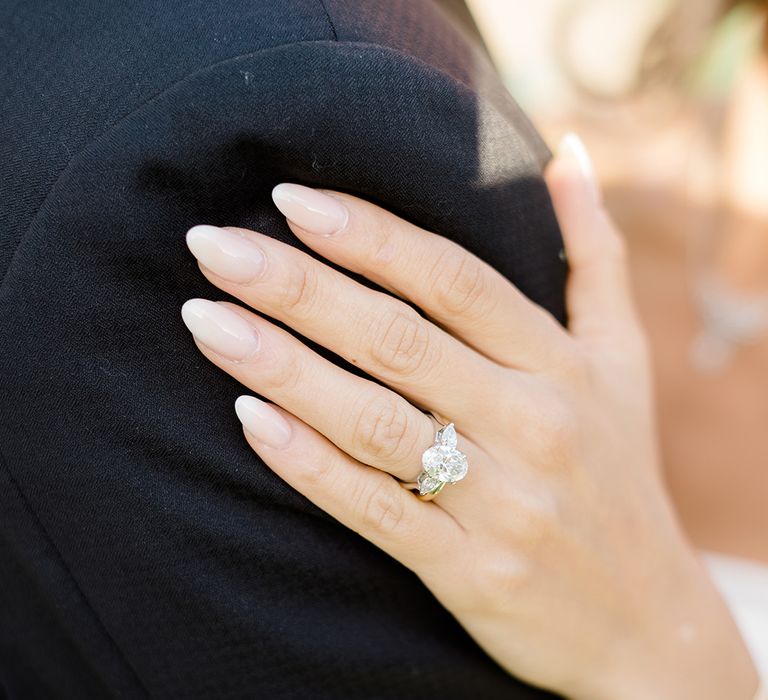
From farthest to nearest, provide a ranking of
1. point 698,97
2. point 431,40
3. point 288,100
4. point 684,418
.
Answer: point 698,97
point 684,418
point 431,40
point 288,100

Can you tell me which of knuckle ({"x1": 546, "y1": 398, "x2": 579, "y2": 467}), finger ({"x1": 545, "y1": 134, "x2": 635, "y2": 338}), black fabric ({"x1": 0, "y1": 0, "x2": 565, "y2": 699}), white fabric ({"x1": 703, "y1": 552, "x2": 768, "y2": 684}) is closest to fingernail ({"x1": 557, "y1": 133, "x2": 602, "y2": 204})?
finger ({"x1": 545, "y1": 134, "x2": 635, "y2": 338})

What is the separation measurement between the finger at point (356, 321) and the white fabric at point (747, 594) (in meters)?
0.73

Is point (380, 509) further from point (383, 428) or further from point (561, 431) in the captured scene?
point (561, 431)

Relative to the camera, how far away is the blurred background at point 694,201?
1.49 m

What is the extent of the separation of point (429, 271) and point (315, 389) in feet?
0.43

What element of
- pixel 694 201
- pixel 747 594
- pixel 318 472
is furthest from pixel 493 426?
pixel 694 201

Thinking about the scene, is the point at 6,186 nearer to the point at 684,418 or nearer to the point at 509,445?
the point at 509,445

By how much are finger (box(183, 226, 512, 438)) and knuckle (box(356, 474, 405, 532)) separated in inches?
3.3

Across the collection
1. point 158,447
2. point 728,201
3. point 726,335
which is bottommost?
point 158,447

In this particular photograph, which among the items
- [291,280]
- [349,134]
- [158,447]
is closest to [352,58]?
[349,134]

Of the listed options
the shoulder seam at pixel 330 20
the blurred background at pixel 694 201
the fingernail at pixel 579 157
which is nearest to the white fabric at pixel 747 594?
the blurred background at pixel 694 201

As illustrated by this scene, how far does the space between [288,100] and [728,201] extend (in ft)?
4.08

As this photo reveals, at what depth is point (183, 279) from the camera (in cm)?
60

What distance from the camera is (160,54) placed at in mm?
560
